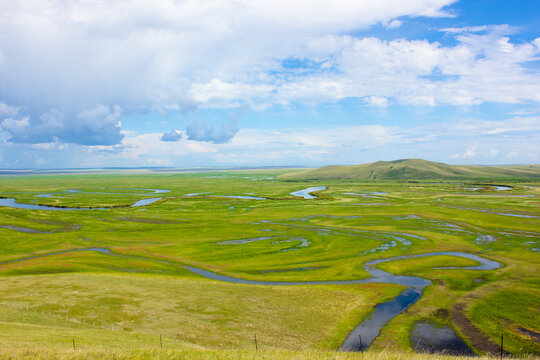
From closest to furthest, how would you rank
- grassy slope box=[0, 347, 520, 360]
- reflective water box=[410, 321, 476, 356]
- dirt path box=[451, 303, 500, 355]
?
grassy slope box=[0, 347, 520, 360] < reflective water box=[410, 321, 476, 356] < dirt path box=[451, 303, 500, 355]

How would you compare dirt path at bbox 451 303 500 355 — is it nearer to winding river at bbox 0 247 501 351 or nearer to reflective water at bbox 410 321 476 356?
reflective water at bbox 410 321 476 356

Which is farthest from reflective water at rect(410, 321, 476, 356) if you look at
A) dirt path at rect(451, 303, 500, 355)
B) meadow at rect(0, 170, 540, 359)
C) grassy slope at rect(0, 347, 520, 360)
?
grassy slope at rect(0, 347, 520, 360)

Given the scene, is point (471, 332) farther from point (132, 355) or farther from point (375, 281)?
point (132, 355)

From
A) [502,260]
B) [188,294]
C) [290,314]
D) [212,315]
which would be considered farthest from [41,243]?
[502,260]

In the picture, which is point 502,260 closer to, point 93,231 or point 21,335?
point 21,335

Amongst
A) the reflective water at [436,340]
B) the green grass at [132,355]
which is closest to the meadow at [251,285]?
the green grass at [132,355]

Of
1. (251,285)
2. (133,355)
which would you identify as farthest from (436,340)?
(133,355)
